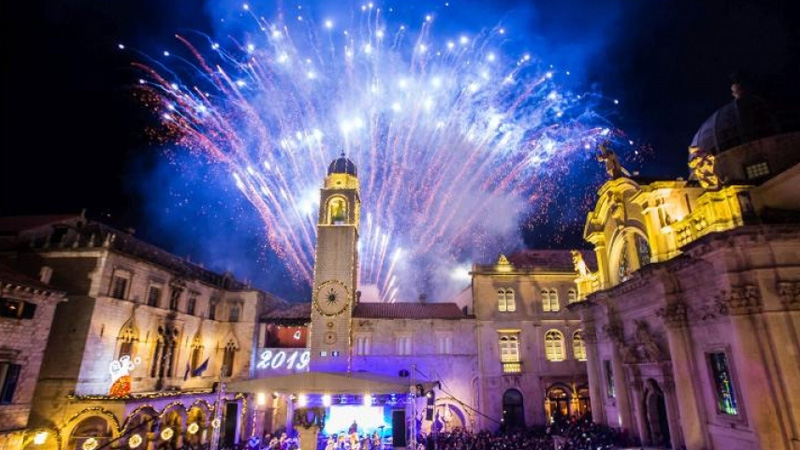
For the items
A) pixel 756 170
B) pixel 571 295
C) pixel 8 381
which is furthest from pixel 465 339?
pixel 8 381

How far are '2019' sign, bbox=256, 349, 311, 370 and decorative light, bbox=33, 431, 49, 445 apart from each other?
13.6 metres

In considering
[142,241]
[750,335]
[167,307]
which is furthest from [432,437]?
[142,241]

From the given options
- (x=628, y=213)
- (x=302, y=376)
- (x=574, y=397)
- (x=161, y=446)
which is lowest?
(x=161, y=446)

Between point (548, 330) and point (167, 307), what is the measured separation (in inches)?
1091

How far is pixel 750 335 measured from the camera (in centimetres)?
1498

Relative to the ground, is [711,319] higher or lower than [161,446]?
higher

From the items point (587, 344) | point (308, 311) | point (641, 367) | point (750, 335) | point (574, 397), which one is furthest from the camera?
point (308, 311)

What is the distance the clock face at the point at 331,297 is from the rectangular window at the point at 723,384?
22.2 m

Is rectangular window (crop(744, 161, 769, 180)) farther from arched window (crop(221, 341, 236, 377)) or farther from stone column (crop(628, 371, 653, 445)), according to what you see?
arched window (crop(221, 341, 236, 377))

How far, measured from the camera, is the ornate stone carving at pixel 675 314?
18.6 m

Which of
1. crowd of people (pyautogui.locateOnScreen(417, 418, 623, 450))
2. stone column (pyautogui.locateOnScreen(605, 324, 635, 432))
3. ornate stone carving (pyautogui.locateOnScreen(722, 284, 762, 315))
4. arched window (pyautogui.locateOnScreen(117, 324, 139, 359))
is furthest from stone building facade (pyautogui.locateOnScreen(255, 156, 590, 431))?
ornate stone carving (pyautogui.locateOnScreen(722, 284, 762, 315))

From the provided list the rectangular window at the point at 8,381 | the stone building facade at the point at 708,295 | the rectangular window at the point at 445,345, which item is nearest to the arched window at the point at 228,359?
the rectangular window at the point at 8,381

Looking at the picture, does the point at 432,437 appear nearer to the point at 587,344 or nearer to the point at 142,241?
the point at 587,344

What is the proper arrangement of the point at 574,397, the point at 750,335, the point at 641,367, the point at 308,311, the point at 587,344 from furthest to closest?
the point at 308,311 → the point at 574,397 → the point at 587,344 → the point at 641,367 → the point at 750,335
